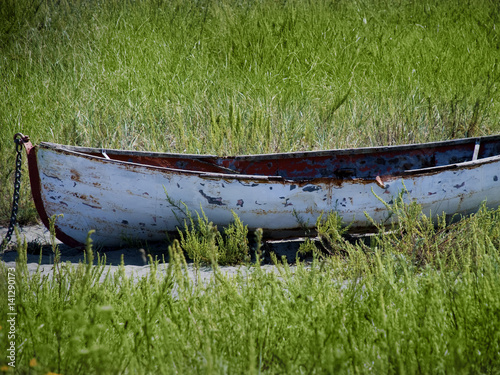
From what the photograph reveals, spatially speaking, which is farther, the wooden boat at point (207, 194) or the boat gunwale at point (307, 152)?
the boat gunwale at point (307, 152)

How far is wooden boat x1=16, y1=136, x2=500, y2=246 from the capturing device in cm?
362

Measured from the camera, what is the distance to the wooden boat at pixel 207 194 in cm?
362

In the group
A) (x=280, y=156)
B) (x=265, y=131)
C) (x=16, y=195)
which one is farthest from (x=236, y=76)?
(x=16, y=195)

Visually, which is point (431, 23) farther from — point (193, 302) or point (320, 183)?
point (193, 302)

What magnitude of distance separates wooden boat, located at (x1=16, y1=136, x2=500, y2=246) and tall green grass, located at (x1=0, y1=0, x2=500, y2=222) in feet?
3.37

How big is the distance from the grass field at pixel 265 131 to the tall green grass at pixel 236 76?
0.03m

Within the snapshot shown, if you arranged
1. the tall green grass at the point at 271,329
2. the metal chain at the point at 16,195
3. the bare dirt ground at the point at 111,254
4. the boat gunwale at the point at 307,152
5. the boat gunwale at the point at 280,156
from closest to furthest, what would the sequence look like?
the tall green grass at the point at 271,329, the metal chain at the point at 16,195, the bare dirt ground at the point at 111,254, the boat gunwale at the point at 280,156, the boat gunwale at the point at 307,152

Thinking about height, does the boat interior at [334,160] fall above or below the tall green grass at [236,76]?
below

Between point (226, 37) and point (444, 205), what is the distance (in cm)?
455

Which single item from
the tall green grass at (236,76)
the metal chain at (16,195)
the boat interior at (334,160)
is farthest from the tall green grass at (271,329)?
the tall green grass at (236,76)

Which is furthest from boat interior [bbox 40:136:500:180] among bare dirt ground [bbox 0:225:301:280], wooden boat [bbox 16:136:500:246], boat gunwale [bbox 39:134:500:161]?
bare dirt ground [bbox 0:225:301:280]

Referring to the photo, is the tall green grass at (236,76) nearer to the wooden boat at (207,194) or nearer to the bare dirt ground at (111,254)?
the bare dirt ground at (111,254)

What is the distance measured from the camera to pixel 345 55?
701cm

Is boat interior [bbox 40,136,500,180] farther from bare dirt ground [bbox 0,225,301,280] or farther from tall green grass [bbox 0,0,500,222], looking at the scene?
bare dirt ground [bbox 0,225,301,280]
